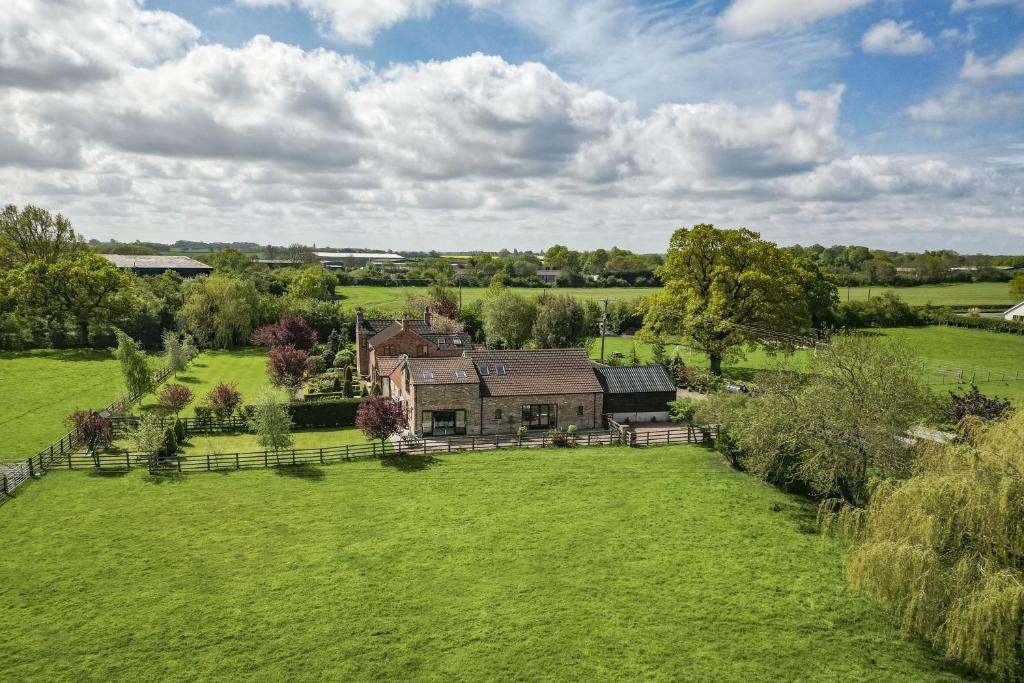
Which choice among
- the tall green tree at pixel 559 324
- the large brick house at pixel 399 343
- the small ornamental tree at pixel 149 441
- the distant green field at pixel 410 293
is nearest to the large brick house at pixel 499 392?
the large brick house at pixel 399 343

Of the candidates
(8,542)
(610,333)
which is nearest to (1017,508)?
(8,542)

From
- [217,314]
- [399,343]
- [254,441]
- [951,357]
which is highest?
[217,314]

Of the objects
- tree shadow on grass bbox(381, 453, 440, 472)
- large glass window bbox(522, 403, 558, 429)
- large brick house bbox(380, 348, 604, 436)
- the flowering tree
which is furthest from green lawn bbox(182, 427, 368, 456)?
the flowering tree

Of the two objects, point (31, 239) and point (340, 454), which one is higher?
point (31, 239)

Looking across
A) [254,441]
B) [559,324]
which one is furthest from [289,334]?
[559,324]

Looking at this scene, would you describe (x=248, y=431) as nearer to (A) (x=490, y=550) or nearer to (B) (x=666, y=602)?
(A) (x=490, y=550)

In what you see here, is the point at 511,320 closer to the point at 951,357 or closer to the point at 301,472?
the point at 301,472

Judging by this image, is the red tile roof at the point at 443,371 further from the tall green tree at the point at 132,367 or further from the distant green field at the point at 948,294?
the distant green field at the point at 948,294
